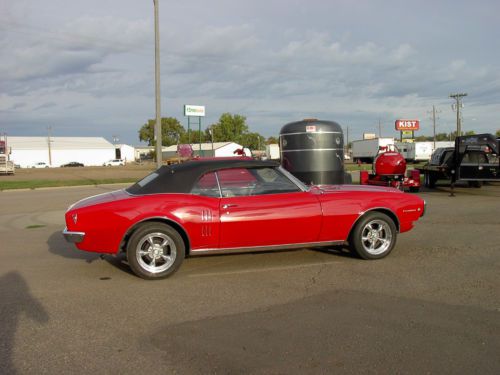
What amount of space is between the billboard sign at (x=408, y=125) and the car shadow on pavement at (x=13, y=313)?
9032 centimetres

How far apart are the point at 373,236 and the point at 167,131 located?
470 feet

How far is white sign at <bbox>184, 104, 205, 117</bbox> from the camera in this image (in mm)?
71875

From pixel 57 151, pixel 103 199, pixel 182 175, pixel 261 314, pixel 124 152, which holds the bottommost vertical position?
pixel 261 314

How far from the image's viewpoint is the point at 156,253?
558 centimetres

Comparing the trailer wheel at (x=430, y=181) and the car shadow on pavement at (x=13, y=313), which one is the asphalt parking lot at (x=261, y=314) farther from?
the trailer wheel at (x=430, y=181)

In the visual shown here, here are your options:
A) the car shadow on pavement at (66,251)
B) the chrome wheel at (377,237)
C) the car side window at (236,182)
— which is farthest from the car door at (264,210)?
the car shadow on pavement at (66,251)

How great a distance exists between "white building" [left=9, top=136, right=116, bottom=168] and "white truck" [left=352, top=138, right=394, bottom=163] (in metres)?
63.6

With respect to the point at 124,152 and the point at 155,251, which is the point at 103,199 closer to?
the point at 155,251

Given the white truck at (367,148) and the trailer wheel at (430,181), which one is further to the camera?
the white truck at (367,148)

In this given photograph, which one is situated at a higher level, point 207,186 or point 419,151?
point 419,151

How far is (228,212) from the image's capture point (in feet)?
18.6

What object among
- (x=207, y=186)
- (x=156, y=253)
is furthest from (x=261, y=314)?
(x=207, y=186)

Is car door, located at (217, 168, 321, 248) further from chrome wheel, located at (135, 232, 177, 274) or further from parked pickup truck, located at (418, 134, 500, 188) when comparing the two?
parked pickup truck, located at (418, 134, 500, 188)

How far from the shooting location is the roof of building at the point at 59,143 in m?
107
